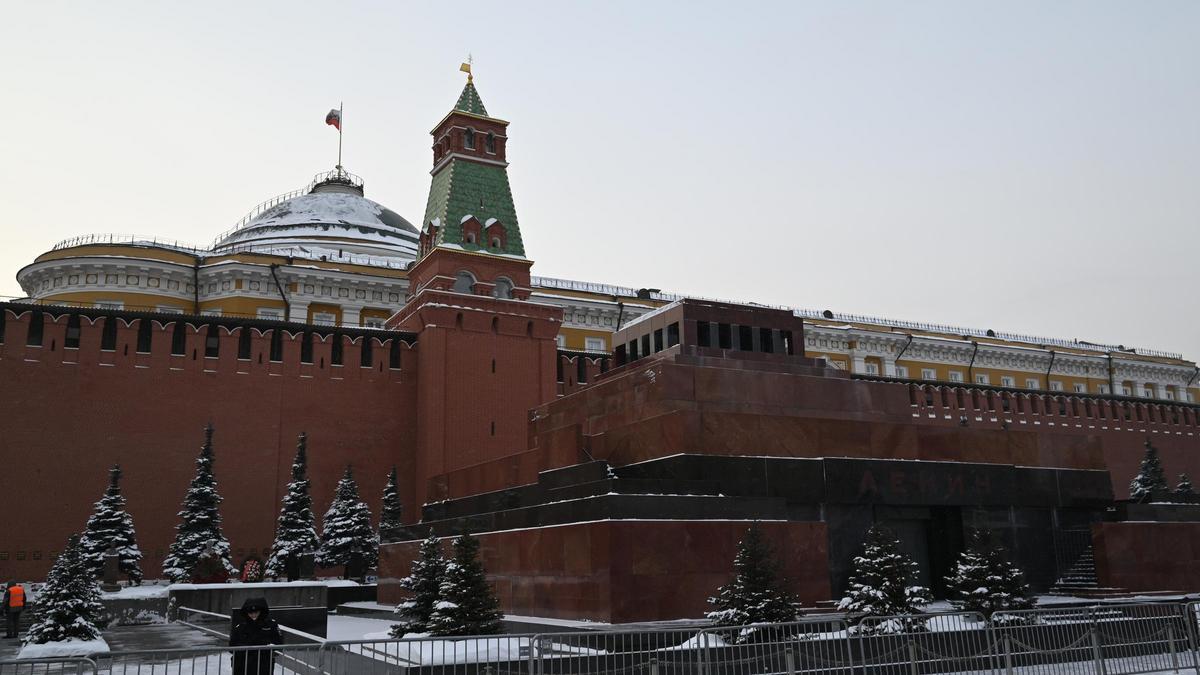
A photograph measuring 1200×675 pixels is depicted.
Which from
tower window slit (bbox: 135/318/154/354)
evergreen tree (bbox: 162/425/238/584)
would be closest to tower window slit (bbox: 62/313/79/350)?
tower window slit (bbox: 135/318/154/354)

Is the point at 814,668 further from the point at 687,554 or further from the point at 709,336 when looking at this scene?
the point at 709,336

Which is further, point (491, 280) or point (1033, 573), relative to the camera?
point (491, 280)

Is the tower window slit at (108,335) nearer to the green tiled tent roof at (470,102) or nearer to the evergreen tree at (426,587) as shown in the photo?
the green tiled tent roof at (470,102)

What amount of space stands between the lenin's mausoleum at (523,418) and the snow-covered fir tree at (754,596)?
6.91 feet

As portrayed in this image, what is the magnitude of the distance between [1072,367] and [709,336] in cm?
3916

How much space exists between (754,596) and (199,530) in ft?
54.1

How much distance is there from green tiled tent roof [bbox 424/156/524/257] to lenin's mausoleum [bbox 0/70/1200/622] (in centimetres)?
10

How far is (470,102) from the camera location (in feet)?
102

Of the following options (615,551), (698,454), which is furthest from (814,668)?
(698,454)

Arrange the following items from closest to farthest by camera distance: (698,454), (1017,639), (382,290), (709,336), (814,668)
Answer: (814,668) < (1017,639) < (698,454) < (709,336) < (382,290)

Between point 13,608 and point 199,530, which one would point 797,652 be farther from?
point 199,530

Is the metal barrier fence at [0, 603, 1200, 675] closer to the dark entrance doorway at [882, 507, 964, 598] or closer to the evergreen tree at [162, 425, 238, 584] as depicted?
the dark entrance doorway at [882, 507, 964, 598]

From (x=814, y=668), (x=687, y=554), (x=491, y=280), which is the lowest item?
(x=814, y=668)

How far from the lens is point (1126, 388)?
175 feet
